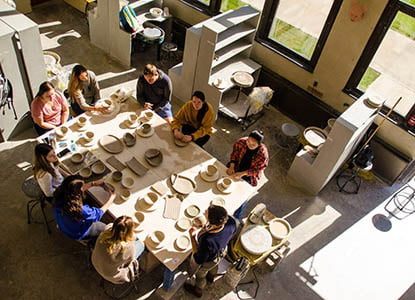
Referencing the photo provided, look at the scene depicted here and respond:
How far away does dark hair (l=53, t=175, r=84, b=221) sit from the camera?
3877 millimetres


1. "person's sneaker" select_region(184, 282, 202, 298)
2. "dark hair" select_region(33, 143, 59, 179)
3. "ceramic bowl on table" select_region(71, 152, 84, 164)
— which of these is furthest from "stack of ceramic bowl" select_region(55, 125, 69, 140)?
"person's sneaker" select_region(184, 282, 202, 298)

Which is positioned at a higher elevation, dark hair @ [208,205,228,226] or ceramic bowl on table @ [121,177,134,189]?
dark hair @ [208,205,228,226]

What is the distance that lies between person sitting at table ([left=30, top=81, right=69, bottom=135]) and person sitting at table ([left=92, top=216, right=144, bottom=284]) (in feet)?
7.09

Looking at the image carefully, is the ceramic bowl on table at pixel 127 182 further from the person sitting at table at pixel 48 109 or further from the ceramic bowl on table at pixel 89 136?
the person sitting at table at pixel 48 109

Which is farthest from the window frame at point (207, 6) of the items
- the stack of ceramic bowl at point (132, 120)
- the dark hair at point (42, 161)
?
the dark hair at point (42, 161)

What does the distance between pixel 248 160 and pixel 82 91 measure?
8.84ft

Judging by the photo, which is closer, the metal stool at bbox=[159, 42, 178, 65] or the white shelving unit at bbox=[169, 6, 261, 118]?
the white shelving unit at bbox=[169, 6, 261, 118]

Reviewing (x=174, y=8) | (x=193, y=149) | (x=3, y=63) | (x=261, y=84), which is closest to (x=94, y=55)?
(x=174, y=8)

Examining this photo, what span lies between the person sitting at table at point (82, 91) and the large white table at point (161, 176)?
17.3 inches

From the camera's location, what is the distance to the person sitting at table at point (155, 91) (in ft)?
18.4

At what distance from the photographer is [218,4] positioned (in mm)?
7395

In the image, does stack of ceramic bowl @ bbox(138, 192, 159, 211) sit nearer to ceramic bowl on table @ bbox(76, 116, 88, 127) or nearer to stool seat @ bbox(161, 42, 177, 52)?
ceramic bowl on table @ bbox(76, 116, 88, 127)

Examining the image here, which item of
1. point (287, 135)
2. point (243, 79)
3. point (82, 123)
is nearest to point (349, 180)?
point (287, 135)

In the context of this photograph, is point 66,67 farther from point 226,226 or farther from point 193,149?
point 226,226
